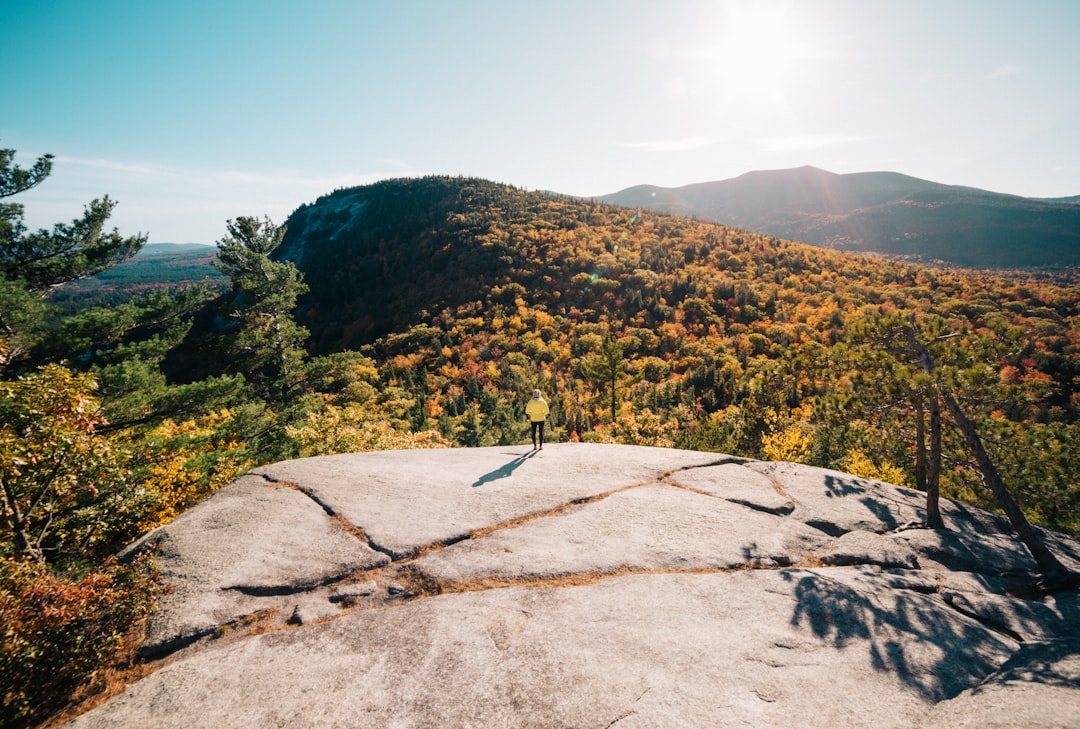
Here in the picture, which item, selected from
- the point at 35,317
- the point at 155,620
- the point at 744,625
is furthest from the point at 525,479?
the point at 35,317

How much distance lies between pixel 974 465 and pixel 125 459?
1586cm

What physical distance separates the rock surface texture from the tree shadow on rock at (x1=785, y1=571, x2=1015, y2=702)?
0.03m

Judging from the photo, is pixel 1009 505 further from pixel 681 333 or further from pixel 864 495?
pixel 681 333

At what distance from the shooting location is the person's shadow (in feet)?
27.2

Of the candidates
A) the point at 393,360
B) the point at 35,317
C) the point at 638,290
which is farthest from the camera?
the point at 638,290

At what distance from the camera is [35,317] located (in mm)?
11367

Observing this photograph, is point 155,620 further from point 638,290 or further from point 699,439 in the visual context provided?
point 638,290

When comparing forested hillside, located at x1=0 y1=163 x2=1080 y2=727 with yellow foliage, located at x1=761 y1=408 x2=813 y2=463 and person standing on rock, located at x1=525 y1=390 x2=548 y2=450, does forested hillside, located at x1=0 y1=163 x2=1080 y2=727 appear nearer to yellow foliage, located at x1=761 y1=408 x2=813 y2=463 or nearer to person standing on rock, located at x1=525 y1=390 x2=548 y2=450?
yellow foliage, located at x1=761 y1=408 x2=813 y2=463

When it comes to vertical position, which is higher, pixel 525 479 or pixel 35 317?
pixel 35 317

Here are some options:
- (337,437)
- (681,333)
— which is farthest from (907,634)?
(681,333)

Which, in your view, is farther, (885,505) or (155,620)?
(885,505)

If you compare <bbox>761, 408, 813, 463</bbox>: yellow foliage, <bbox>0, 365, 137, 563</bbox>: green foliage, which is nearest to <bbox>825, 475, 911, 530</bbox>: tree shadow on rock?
<bbox>761, 408, 813, 463</bbox>: yellow foliage

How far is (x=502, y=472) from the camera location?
347 inches

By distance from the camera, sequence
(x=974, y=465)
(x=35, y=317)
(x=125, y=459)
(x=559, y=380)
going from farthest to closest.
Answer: (x=559, y=380) → (x=35, y=317) → (x=974, y=465) → (x=125, y=459)
